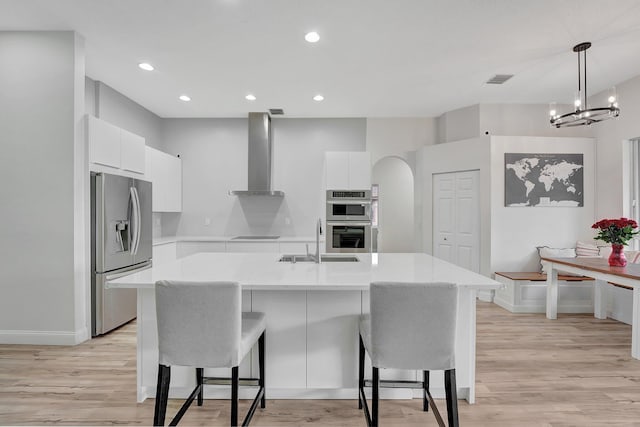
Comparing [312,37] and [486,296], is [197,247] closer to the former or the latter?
[312,37]

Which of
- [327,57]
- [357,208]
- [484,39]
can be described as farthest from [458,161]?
[327,57]

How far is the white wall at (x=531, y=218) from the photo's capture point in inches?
188

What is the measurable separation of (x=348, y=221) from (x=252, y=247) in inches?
59.8

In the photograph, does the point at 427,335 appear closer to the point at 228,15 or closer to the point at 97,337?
the point at 228,15

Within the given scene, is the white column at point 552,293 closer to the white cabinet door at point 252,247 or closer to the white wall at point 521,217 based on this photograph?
the white wall at point 521,217

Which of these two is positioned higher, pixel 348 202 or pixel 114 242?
pixel 348 202

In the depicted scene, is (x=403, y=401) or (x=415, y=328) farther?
(x=403, y=401)

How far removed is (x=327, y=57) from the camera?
11.6 feet

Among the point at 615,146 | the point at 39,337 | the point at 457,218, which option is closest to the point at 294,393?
the point at 39,337

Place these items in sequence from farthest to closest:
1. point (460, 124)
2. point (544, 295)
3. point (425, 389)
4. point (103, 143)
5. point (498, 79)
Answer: point (460, 124)
point (544, 295)
point (498, 79)
point (103, 143)
point (425, 389)

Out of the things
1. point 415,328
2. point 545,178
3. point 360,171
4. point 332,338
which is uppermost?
point 360,171

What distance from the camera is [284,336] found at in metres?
2.18

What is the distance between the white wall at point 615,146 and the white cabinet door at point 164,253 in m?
6.09

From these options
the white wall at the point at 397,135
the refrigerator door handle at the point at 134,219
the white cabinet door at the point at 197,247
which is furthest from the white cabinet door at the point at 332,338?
the white wall at the point at 397,135
